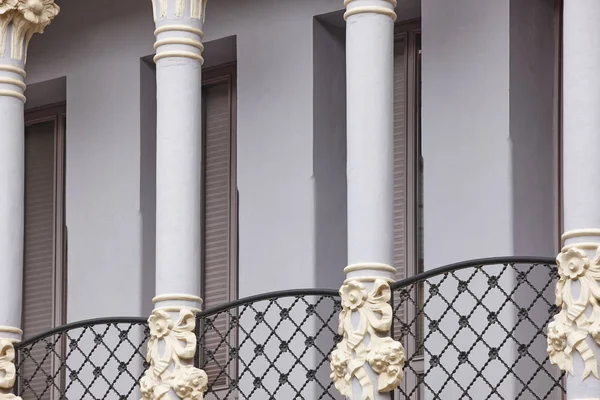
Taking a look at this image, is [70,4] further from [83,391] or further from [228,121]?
[83,391]

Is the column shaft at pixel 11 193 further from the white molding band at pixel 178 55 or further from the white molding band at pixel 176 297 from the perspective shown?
the white molding band at pixel 176 297

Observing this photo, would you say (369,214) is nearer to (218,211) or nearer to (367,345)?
(367,345)

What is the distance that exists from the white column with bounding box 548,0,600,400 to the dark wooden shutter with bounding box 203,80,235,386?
13.6ft

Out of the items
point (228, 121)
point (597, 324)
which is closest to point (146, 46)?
point (228, 121)

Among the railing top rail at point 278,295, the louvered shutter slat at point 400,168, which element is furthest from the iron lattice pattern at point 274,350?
the louvered shutter slat at point 400,168

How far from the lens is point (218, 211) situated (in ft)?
54.2

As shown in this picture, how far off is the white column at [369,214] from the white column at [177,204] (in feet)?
→ 4.50

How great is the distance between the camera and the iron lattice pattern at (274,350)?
1465 cm

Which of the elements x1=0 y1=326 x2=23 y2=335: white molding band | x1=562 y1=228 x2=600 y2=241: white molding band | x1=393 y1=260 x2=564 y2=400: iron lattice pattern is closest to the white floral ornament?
x1=0 y1=326 x2=23 y2=335: white molding band

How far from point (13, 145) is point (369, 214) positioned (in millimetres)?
3577

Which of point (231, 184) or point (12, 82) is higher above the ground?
point (12, 82)

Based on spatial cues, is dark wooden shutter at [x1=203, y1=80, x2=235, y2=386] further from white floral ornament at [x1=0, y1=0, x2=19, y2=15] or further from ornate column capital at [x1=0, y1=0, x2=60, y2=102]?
white floral ornament at [x1=0, y1=0, x2=19, y2=15]

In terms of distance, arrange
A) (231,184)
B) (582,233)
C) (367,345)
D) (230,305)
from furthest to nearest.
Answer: (231,184) → (230,305) → (367,345) → (582,233)

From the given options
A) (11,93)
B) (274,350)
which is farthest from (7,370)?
(11,93)
